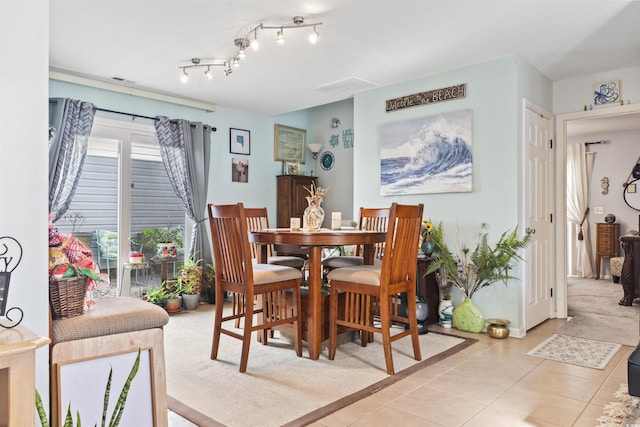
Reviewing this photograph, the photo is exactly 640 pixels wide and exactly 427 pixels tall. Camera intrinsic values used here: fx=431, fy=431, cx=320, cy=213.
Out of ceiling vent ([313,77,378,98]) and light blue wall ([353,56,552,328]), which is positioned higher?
ceiling vent ([313,77,378,98])

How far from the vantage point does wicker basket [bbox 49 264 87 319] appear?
1.58 meters

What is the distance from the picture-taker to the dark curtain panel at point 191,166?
4863 millimetres

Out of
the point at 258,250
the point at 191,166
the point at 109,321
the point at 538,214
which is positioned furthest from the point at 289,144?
the point at 109,321

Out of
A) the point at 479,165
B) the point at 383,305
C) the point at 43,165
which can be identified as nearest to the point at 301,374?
the point at 383,305

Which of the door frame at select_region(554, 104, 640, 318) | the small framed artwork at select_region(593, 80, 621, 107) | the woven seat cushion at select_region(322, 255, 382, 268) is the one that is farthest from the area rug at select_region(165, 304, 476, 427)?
the small framed artwork at select_region(593, 80, 621, 107)

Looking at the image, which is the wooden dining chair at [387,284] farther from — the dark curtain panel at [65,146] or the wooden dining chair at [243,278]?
the dark curtain panel at [65,146]

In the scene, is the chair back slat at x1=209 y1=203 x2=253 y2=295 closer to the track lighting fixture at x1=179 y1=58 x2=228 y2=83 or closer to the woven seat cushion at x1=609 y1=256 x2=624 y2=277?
the track lighting fixture at x1=179 y1=58 x2=228 y2=83

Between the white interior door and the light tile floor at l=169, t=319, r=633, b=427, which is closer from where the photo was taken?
the light tile floor at l=169, t=319, r=633, b=427

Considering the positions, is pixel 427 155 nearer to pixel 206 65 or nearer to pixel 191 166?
pixel 206 65

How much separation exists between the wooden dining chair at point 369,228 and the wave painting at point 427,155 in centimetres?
65

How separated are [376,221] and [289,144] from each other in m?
2.64

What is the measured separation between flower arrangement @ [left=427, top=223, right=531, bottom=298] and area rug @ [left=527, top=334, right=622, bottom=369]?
0.60m

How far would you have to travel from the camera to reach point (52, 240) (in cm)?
158

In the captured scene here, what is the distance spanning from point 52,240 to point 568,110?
15.0 feet
